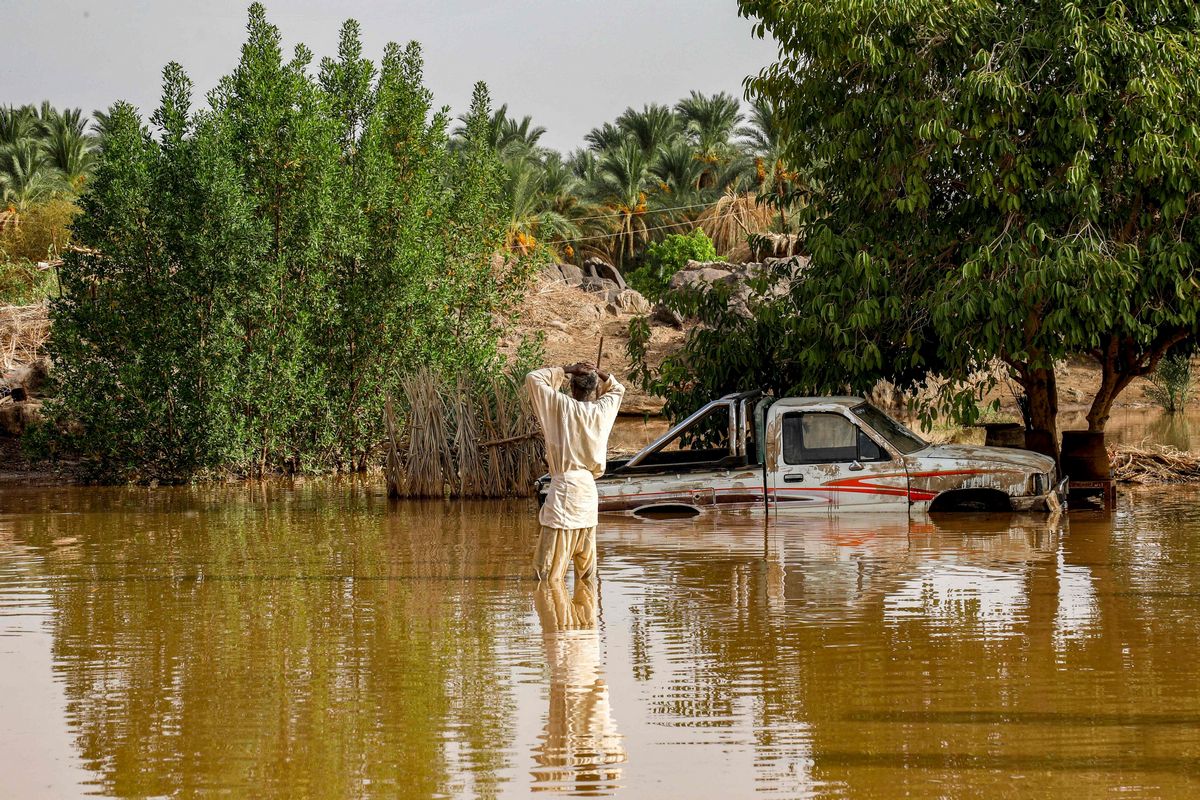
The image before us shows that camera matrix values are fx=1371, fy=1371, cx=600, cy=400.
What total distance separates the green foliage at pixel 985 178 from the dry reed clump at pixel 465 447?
416 cm

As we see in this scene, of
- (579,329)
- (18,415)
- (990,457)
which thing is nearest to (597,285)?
(579,329)

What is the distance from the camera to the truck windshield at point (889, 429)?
14.4 m

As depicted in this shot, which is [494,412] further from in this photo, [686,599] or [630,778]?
[630,778]

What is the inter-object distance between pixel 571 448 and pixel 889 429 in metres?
5.84

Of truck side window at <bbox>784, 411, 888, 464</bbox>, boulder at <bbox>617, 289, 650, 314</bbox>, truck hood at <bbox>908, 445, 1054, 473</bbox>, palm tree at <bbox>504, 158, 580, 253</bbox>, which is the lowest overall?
truck hood at <bbox>908, 445, 1054, 473</bbox>

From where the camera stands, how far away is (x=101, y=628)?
28.8 feet

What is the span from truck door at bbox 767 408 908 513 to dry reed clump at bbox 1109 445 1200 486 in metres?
5.93

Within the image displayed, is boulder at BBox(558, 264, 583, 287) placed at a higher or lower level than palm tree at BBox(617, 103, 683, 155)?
lower

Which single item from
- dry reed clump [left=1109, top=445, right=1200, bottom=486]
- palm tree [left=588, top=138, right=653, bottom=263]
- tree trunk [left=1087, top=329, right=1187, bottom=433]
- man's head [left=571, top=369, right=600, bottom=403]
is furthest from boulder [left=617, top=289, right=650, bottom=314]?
man's head [left=571, top=369, right=600, bottom=403]

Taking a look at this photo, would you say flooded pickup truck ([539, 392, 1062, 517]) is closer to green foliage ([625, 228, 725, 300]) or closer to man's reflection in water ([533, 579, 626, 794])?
man's reflection in water ([533, 579, 626, 794])

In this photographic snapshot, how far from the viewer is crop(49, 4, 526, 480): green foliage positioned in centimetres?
2227

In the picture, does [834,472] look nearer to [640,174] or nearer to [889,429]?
[889,429]

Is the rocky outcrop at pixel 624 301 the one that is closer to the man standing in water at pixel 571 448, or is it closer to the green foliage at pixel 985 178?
the green foliage at pixel 985 178

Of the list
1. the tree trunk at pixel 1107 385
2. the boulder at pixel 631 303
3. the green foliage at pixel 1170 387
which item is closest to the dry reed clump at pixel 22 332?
the boulder at pixel 631 303
